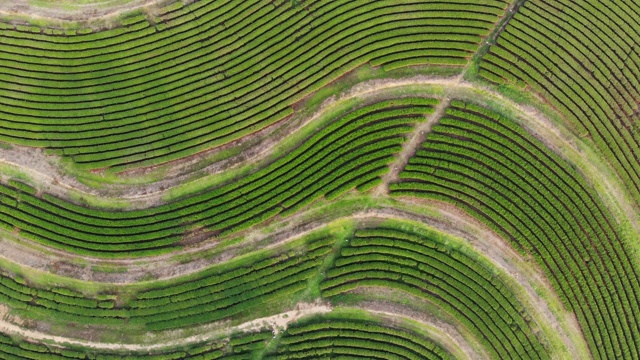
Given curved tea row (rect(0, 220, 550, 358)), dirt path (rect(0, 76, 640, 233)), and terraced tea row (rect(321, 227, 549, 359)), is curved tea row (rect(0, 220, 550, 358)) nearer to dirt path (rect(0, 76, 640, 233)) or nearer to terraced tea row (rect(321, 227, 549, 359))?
terraced tea row (rect(321, 227, 549, 359))

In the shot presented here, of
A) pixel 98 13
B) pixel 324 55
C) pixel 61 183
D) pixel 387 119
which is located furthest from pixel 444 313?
pixel 98 13

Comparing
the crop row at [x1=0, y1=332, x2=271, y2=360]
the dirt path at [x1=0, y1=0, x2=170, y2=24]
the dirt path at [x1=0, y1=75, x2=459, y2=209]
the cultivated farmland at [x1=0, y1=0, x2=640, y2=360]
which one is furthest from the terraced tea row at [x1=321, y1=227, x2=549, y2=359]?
the dirt path at [x1=0, y1=0, x2=170, y2=24]

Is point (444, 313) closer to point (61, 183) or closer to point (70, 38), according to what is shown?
point (61, 183)

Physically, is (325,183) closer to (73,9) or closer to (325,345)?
(325,345)

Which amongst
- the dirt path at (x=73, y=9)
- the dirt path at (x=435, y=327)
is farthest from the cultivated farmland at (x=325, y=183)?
the dirt path at (x=73, y=9)

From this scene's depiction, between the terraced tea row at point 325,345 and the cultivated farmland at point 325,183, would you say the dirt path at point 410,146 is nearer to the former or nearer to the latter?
the cultivated farmland at point 325,183

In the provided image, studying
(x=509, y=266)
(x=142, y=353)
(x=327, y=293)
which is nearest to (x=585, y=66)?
(x=509, y=266)
